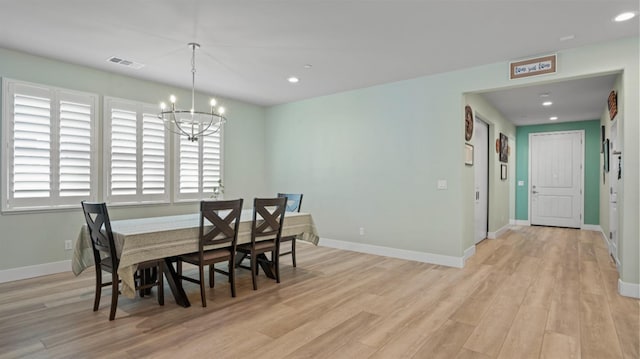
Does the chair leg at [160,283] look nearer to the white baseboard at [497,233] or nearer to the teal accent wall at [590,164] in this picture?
the white baseboard at [497,233]

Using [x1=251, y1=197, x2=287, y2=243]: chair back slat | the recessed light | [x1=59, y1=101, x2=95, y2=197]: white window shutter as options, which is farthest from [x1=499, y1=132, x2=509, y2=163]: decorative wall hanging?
[x1=59, y1=101, x2=95, y2=197]: white window shutter

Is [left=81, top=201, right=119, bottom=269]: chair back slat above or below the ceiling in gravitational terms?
below

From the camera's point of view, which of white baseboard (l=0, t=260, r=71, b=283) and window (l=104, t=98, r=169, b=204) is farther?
window (l=104, t=98, r=169, b=204)

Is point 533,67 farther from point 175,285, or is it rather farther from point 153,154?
point 153,154

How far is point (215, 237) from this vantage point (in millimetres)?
3236

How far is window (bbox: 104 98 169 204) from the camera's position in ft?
15.1

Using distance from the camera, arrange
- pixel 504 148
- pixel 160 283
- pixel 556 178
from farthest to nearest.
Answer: pixel 556 178, pixel 504 148, pixel 160 283

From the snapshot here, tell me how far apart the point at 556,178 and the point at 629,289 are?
5.47 meters

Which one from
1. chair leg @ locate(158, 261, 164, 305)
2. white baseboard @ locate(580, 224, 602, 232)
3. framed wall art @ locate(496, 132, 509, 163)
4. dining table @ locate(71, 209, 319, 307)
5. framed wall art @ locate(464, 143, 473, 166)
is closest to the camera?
dining table @ locate(71, 209, 319, 307)

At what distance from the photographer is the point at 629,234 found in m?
3.41

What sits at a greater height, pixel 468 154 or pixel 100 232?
pixel 468 154

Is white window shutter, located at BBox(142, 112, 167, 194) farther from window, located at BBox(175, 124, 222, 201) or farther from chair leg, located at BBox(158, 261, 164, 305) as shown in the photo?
chair leg, located at BBox(158, 261, 164, 305)

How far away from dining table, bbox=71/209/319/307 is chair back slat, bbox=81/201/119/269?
0.17ft

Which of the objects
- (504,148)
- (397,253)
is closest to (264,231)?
(397,253)
